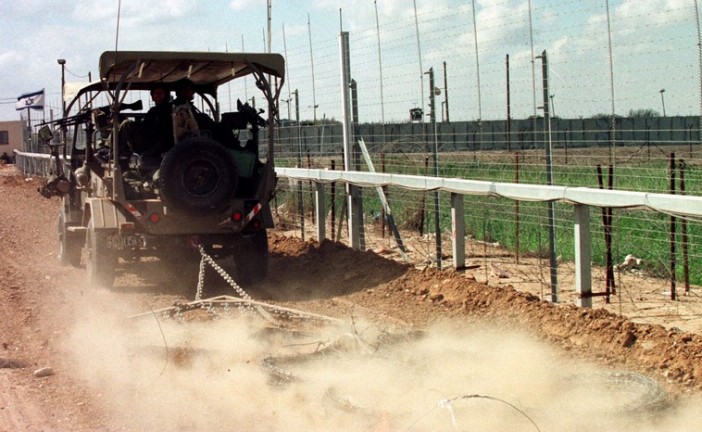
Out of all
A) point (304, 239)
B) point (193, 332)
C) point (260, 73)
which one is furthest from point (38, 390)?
point (304, 239)

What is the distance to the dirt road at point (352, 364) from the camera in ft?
17.1

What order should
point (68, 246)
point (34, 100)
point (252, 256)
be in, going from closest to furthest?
point (252, 256), point (68, 246), point (34, 100)

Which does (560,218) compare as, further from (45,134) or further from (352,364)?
(45,134)

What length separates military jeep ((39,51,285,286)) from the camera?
388 inches

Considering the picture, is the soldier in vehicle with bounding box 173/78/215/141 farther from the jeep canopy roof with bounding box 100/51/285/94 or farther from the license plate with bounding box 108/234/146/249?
the license plate with bounding box 108/234/146/249

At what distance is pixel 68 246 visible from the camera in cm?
1247

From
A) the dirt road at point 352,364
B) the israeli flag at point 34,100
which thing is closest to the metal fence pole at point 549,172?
the dirt road at point 352,364

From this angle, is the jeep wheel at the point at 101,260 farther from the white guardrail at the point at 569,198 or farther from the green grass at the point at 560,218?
the green grass at the point at 560,218

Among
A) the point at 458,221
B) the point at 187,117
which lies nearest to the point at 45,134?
the point at 187,117

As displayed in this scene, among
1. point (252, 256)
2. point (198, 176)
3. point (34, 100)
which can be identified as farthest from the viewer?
point (34, 100)

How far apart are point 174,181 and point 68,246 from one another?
139 inches

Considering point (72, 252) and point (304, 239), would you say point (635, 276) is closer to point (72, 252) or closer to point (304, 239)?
point (304, 239)

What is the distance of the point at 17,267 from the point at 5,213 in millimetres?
A: 8203

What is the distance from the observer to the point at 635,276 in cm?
1012
